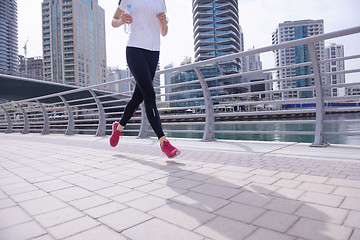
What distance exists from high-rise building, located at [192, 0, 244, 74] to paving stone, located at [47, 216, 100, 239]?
84970mm

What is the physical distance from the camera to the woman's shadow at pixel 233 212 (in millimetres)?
1092

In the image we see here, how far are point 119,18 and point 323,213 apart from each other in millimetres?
2956

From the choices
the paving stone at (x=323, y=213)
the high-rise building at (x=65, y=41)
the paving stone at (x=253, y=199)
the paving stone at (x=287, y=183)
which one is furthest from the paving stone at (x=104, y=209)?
the high-rise building at (x=65, y=41)

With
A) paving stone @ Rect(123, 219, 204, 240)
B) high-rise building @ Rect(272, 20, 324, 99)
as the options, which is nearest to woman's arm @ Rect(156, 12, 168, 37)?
paving stone @ Rect(123, 219, 204, 240)

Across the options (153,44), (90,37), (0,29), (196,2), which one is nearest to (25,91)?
(153,44)

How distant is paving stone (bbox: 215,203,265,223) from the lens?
124cm

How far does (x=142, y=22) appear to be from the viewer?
2.98 m

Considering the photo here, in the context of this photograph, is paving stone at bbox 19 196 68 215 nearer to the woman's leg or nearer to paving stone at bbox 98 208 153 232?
paving stone at bbox 98 208 153 232

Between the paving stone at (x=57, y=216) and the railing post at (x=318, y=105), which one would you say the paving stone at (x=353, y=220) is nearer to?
the paving stone at (x=57, y=216)

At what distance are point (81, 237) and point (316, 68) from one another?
323cm

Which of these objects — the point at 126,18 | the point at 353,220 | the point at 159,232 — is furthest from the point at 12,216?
the point at 126,18

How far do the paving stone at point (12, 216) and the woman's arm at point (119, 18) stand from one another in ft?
7.45

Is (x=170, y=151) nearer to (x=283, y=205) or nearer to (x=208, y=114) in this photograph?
(x=283, y=205)

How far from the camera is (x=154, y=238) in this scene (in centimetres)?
107
